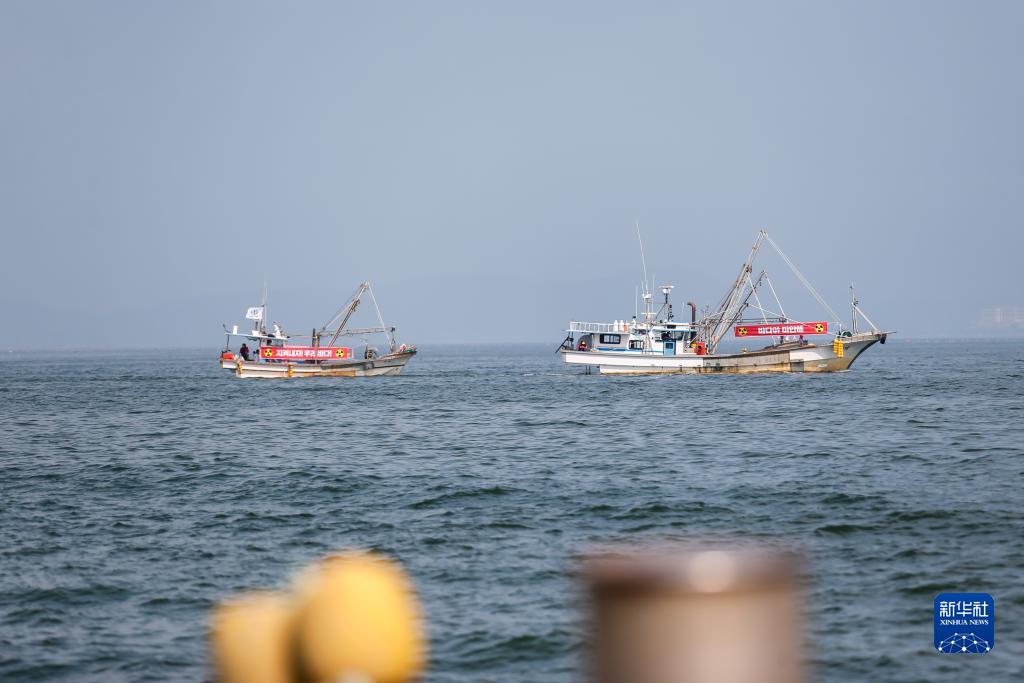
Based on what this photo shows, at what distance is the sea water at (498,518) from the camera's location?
12602mm

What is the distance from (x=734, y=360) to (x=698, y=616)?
8329cm

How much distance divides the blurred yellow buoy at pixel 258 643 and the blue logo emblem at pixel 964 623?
1233 centimetres

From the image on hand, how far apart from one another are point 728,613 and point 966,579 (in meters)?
15.2

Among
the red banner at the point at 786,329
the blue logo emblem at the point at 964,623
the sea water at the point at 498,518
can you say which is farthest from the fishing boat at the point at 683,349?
the blue logo emblem at the point at 964,623

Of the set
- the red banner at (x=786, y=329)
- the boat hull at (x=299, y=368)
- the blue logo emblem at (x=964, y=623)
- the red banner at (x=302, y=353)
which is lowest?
the blue logo emblem at (x=964, y=623)

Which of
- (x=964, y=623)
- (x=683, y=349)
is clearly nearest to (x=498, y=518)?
(x=964, y=623)

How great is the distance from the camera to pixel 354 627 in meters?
1.32

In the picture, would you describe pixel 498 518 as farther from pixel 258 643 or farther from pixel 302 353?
pixel 302 353

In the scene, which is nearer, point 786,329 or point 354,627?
point 354,627

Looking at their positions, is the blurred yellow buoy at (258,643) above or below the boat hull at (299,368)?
above

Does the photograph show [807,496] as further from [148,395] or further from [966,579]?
[148,395]

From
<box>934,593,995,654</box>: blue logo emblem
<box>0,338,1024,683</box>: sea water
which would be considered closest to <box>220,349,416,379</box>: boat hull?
<box>0,338,1024,683</box>: sea water

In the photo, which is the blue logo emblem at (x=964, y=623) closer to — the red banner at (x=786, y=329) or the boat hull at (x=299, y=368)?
the red banner at (x=786, y=329)

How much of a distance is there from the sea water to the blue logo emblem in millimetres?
175
